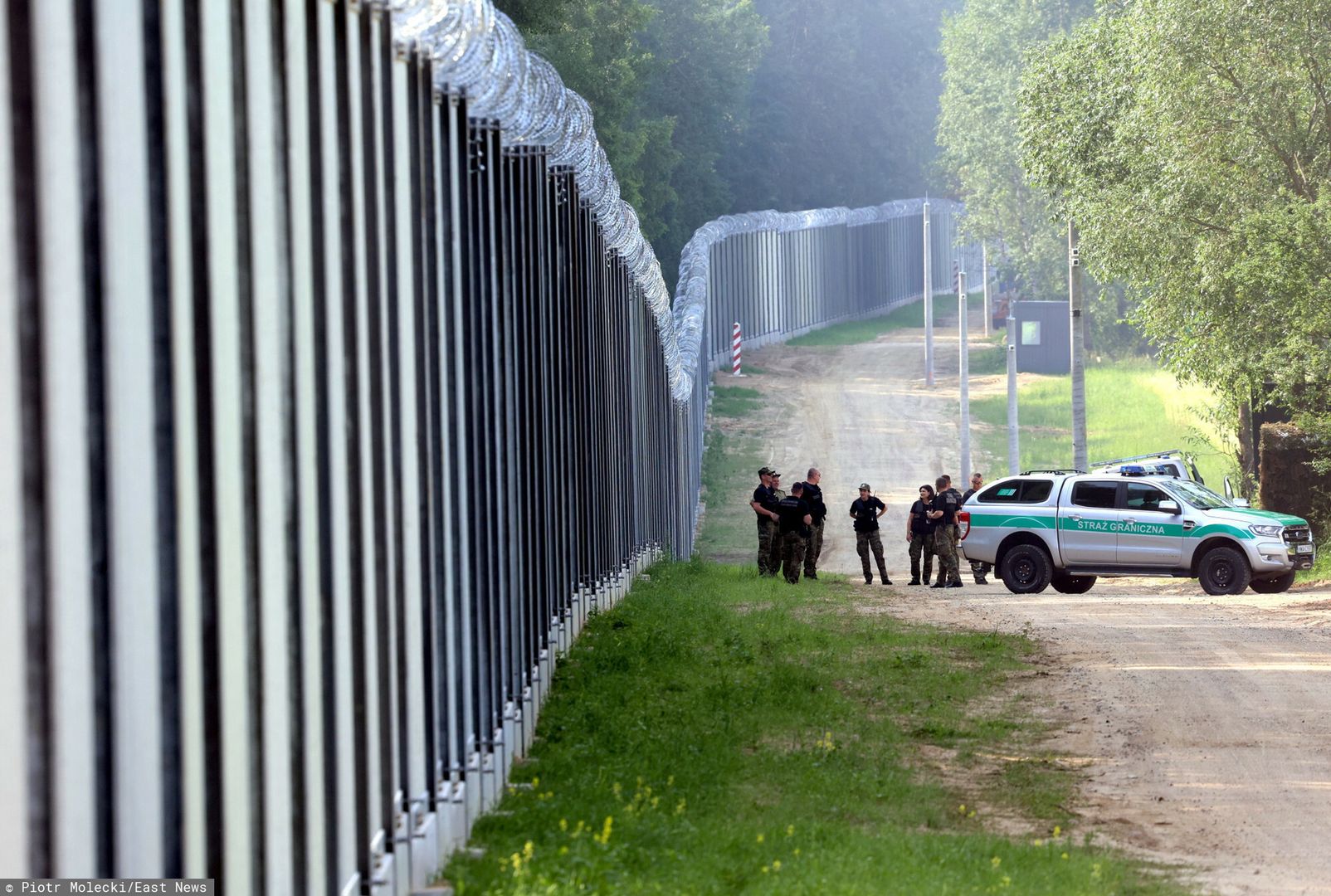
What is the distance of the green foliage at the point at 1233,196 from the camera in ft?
84.3

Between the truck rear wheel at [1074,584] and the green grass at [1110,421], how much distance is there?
18.3 m

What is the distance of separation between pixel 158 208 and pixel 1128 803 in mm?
7831

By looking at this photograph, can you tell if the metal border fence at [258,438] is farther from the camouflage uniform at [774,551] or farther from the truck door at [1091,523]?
the truck door at [1091,523]

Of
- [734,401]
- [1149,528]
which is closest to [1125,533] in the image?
[1149,528]

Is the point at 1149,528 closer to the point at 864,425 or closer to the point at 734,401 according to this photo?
the point at 864,425

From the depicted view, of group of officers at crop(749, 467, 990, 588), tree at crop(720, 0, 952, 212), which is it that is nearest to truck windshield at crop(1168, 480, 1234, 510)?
group of officers at crop(749, 467, 990, 588)

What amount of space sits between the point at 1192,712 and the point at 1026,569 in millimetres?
11685

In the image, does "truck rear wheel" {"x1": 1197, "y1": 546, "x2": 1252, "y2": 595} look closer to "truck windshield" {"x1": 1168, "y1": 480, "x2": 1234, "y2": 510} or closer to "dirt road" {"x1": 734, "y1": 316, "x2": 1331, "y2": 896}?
"dirt road" {"x1": 734, "y1": 316, "x2": 1331, "y2": 896}

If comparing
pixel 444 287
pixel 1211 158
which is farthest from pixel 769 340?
pixel 444 287

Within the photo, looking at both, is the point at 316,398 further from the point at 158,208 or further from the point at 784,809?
the point at 784,809

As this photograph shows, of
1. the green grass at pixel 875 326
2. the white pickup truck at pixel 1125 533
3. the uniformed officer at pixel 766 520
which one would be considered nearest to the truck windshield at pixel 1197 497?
the white pickup truck at pixel 1125 533

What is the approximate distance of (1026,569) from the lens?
83.1ft

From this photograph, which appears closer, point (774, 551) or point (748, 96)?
point (774, 551)

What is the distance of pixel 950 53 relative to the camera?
3408 inches
